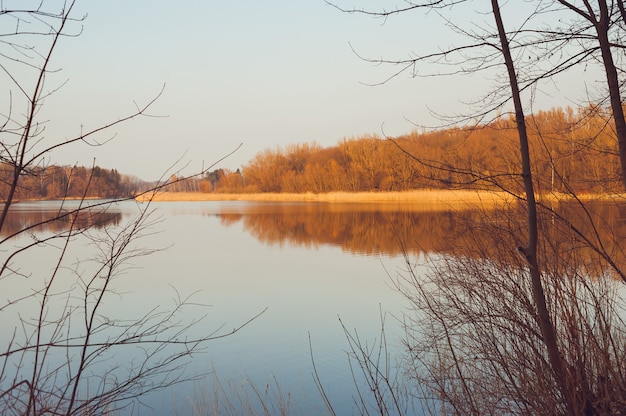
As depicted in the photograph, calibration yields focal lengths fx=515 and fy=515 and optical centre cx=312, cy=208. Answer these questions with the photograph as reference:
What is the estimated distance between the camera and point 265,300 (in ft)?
27.6

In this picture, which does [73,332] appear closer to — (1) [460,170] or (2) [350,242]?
(1) [460,170]

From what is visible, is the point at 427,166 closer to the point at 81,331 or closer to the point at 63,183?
the point at 63,183

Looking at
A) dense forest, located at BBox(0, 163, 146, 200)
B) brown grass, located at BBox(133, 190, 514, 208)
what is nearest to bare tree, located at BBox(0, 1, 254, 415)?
dense forest, located at BBox(0, 163, 146, 200)

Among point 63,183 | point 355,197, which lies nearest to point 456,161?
point 63,183

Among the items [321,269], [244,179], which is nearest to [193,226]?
[321,269]

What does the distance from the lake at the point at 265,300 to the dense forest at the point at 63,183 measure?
0.11m

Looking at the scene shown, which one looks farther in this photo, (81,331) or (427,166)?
(81,331)

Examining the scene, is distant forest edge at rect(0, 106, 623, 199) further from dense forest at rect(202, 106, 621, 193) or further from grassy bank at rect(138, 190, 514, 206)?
grassy bank at rect(138, 190, 514, 206)

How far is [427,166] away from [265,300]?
6.10m

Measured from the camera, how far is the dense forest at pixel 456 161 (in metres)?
3.24

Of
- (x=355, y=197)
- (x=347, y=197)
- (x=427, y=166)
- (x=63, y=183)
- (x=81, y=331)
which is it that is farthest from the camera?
(x=347, y=197)

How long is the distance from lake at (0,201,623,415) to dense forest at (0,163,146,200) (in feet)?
0.37

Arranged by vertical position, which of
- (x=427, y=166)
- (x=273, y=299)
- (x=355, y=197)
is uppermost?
(x=427, y=166)

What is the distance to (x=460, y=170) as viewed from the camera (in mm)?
2836
